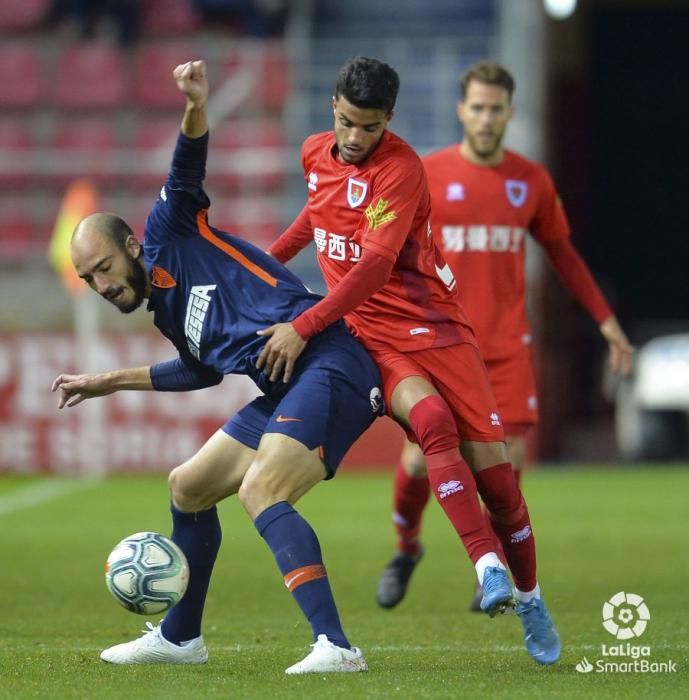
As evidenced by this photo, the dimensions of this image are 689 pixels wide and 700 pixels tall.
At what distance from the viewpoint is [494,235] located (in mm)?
7539

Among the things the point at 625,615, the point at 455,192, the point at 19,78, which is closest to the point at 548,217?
the point at 455,192

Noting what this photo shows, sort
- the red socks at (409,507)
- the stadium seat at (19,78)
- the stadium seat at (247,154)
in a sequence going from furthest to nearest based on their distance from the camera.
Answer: the stadium seat at (19,78), the stadium seat at (247,154), the red socks at (409,507)

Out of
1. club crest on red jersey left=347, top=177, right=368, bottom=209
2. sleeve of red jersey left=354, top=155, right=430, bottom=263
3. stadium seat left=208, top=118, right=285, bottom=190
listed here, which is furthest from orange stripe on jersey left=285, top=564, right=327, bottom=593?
stadium seat left=208, top=118, right=285, bottom=190

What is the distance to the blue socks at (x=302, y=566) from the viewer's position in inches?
201

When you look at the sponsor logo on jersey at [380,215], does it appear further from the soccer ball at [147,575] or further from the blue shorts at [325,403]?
the soccer ball at [147,575]

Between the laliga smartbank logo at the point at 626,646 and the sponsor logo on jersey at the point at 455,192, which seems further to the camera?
the sponsor logo on jersey at the point at 455,192

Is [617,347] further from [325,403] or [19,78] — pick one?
[19,78]

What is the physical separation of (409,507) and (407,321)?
78.0 inches

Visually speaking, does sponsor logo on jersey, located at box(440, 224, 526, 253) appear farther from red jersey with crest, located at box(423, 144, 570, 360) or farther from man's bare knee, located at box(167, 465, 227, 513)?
man's bare knee, located at box(167, 465, 227, 513)

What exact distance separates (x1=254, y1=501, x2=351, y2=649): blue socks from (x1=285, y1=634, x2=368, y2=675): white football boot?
1.1 inches

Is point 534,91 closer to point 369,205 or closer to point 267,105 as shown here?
point 267,105

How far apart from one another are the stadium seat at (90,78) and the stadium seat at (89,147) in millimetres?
243

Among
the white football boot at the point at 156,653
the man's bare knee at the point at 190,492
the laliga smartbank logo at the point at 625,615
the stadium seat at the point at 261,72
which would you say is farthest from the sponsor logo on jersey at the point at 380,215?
the stadium seat at the point at 261,72

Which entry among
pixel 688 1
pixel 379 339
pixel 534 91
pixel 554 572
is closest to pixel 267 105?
pixel 534 91
